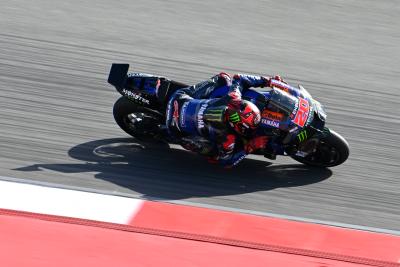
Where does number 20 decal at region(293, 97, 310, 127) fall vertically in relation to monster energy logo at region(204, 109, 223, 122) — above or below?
above

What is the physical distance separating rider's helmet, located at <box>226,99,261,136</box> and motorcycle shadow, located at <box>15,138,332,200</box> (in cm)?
62

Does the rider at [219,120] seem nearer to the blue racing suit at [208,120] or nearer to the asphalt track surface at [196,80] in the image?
the blue racing suit at [208,120]

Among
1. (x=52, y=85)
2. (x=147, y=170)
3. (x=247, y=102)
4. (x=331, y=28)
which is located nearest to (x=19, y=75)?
(x=52, y=85)

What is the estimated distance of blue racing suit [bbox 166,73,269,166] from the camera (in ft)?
26.2

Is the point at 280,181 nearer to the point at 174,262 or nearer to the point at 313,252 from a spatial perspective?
the point at 313,252

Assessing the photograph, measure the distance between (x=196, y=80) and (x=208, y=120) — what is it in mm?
3036

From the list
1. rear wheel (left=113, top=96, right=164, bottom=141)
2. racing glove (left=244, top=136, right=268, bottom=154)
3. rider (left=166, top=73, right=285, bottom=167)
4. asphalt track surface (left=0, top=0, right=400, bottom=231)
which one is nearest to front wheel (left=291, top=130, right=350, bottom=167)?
asphalt track surface (left=0, top=0, right=400, bottom=231)

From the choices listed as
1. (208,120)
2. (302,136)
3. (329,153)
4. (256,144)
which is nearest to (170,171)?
(208,120)

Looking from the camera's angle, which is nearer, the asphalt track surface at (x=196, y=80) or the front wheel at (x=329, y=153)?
the asphalt track surface at (x=196, y=80)

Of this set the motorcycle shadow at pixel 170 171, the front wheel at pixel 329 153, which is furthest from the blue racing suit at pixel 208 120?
the front wheel at pixel 329 153

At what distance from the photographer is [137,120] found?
8719 mm

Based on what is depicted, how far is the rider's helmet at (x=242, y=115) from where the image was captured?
7.75m

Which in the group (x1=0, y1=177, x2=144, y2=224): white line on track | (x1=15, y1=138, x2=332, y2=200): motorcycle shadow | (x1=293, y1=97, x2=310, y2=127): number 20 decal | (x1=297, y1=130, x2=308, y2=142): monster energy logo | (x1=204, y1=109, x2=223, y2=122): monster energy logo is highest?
(x1=293, y1=97, x2=310, y2=127): number 20 decal

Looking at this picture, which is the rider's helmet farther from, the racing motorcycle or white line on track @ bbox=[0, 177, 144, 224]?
white line on track @ bbox=[0, 177, 144, 224]
